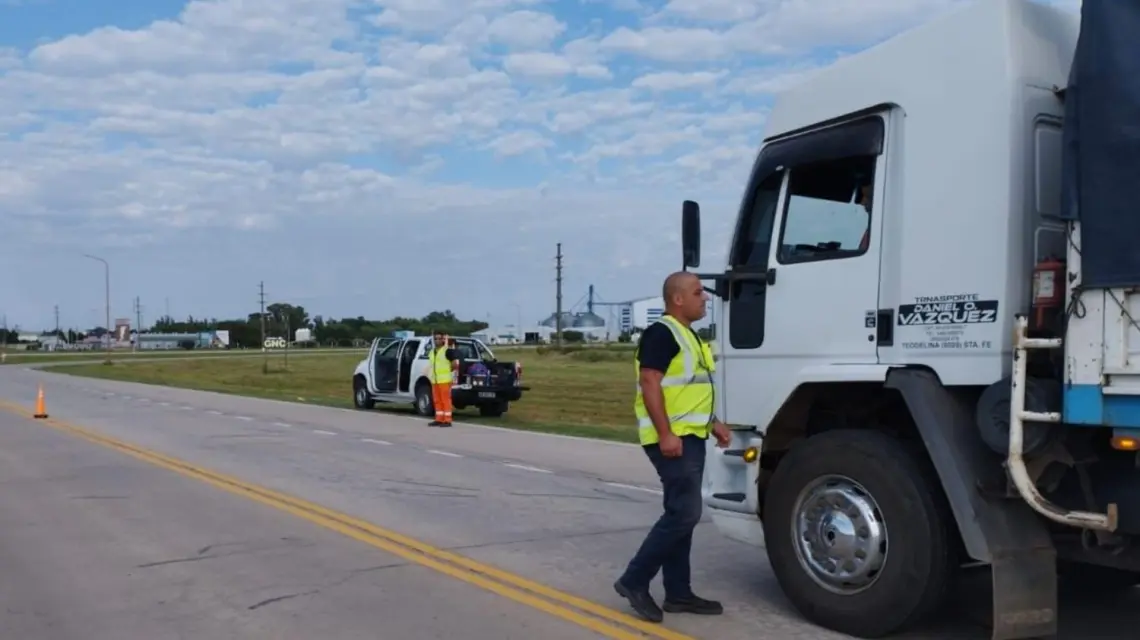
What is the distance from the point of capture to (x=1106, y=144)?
4.78 m

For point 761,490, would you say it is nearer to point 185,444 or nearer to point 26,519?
point 26,519

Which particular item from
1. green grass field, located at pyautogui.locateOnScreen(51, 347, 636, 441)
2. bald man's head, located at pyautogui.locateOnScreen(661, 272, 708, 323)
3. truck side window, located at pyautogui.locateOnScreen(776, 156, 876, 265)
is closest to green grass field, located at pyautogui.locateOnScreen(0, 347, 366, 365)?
green grass field, located at pyautogui.locateOnScreen(51, 347, 636, 441)

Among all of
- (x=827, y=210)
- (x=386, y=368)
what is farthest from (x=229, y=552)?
(x=386, y=368)

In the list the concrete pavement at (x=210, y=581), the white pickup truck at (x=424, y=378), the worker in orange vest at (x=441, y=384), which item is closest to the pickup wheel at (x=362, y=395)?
the white pickup truck at (x=424, y=378)

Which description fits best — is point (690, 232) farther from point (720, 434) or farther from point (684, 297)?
point (720, 434)

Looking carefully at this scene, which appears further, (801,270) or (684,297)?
(801,270)

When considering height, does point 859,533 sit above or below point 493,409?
above

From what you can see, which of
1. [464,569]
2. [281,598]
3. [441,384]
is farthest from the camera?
[441,384]

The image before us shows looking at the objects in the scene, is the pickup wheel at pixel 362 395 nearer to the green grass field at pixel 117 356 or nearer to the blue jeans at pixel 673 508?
the blue jeans at pixel 673 508

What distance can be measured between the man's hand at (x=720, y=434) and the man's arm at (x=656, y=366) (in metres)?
0.40

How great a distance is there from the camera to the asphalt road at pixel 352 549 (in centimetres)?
635

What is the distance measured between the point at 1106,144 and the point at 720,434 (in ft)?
8.05

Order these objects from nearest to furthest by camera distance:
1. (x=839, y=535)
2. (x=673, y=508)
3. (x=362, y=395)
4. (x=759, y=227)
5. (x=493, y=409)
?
1. (x=839, y=535)
2. (x=673, y=508)
3. (x=759, y=227)
4. (x=493, y=409)
5. (x=362, y=395)

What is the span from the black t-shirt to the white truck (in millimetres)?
635
